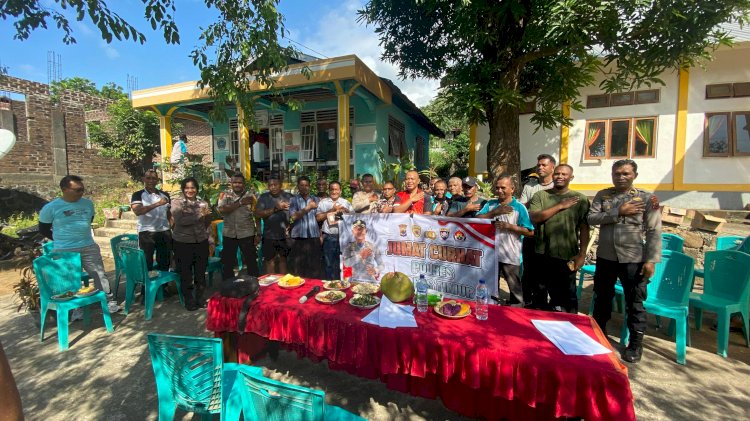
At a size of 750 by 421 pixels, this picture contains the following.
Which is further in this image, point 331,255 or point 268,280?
point 331,255

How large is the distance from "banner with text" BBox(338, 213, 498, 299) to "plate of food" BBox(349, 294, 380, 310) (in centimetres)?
108

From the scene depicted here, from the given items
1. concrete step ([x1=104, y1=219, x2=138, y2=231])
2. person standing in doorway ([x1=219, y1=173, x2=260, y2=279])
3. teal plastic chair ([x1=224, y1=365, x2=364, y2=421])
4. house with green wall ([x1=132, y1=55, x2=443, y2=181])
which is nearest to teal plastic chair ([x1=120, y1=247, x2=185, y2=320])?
person standing in doorway ([x1=219, y1=173, x2=260, y2=279])

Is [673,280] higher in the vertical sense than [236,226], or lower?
lower

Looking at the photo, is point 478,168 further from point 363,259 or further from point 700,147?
point 363,259

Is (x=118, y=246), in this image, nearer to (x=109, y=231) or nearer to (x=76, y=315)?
(x=76, y=315)

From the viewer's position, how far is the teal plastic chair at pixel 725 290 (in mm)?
3705

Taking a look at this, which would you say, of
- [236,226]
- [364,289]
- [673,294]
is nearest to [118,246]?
[236,226]

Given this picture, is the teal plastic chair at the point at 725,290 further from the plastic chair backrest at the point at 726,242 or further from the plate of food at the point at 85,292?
the plate of food at the point at 85,292

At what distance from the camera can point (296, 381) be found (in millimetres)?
3297

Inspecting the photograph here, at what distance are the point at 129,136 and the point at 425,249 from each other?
1612 cm

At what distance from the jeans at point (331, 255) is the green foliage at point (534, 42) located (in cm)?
400

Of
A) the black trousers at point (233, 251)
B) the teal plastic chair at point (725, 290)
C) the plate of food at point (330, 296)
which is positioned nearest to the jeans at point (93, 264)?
the black trousers at point (233, 251)

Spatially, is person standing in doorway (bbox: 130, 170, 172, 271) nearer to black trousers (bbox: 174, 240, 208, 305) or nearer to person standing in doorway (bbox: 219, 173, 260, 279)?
black trousers (bbox: 174, 240, 208, 305)

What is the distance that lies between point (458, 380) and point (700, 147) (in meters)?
11.4
